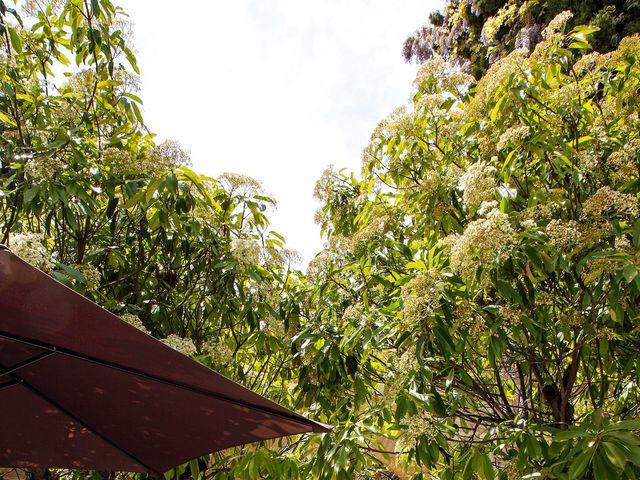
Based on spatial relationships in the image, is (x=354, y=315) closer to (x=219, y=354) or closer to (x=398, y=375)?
(x=398, y=375)

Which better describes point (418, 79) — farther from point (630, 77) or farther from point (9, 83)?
point (9, 83)

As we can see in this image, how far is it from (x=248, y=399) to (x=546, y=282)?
1543 mm

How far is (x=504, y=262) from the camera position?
1833 millimetres

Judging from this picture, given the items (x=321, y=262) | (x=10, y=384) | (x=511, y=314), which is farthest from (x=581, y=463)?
(x=10, y=384)

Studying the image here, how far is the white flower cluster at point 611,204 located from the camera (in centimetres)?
182

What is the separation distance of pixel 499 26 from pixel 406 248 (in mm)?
6505

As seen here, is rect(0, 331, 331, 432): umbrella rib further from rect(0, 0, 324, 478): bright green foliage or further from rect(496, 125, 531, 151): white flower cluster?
rect(496, 125, 531, 151): white flower cluster

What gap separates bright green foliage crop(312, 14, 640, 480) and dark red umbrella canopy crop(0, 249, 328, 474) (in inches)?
28.7

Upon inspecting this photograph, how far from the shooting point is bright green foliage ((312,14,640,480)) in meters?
1.81

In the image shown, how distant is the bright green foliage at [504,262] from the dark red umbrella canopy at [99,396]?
0.73 metres

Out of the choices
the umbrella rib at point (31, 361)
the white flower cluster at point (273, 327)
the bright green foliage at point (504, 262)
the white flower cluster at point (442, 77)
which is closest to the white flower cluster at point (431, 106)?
the bright green foliage at point (504, 262)

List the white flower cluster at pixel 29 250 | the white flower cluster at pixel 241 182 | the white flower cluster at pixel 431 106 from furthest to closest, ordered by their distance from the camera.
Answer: the white flower cluster at pixel 241 182 → the white flower cluster at pixel 431 106 → the white flower cluster at pixel 29 250

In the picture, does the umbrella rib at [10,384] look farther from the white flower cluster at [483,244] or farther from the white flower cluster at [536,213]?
the white flower cluster at [536,213]

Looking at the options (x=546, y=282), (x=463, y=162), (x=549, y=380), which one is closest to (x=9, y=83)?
(x=463, y=162)
